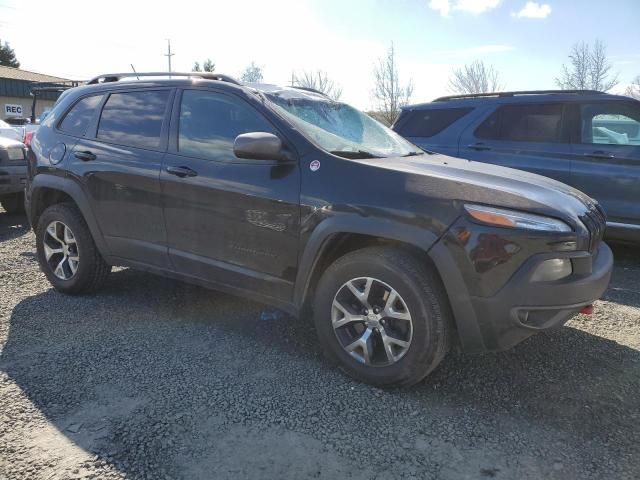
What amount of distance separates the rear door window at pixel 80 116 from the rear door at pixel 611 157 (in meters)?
4.72

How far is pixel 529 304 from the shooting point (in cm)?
261

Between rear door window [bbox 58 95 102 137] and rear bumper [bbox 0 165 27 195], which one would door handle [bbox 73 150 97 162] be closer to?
rear door window [bbox 58 95 102 137]

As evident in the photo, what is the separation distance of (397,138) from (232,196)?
5.04ft

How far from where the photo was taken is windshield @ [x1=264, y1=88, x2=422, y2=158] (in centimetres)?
333

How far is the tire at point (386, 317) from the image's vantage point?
2770 mm

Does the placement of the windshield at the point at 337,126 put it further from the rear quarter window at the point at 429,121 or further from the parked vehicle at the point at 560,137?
the rear quarter window at the point at 429,121

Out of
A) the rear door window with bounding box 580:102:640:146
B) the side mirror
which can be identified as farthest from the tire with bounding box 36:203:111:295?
the rear door window with bounding box 580:102:640:146

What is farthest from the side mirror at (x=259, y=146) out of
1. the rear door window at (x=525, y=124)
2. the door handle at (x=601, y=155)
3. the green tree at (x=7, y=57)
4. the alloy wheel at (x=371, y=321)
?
the green tree at (x=7, y=57)

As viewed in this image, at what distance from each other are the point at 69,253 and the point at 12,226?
3.83m

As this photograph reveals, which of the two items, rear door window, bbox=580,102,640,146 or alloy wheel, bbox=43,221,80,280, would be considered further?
rear door window, bbox=580,102,640,146

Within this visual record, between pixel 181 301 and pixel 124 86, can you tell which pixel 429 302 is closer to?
pixel 181 301

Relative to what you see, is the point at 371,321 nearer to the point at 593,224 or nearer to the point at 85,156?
the point at 593,224

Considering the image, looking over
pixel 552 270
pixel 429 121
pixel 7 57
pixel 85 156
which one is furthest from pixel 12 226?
pixel 7 57

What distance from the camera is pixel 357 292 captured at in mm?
2951
